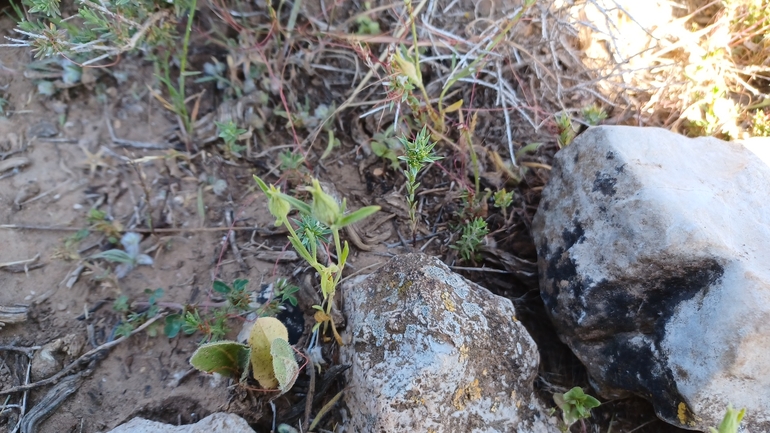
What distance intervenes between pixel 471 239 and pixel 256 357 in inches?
37.5

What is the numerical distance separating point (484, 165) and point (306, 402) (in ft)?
4.29

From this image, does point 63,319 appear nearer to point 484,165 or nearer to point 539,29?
point 484,165

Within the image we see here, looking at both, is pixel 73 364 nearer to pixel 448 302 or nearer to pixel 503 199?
pixel 448 302

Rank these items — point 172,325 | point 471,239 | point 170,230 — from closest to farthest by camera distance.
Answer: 1. point 172,325
2. point 471,239
3. point 170,230

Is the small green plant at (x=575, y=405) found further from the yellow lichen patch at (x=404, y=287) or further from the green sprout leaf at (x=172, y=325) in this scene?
the green sprout leaf at (x=172, y=325)

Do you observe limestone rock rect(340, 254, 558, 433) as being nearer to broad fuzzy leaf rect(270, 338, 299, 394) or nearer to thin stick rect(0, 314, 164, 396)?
broad fuzzy leaf rect(270, 338, 299, 394)

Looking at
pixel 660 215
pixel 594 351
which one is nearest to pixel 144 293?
pixel 594 351

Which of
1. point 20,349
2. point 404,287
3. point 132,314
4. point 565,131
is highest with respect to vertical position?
point 565,131

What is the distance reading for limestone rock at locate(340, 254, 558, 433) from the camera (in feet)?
5.41

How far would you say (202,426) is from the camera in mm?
1677

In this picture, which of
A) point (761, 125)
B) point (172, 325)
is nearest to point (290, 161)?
point (172, 325)

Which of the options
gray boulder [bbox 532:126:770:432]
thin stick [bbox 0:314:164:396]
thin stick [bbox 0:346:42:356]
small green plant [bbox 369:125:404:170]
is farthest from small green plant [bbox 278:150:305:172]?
thin stick [bbox 0:346:42:356]

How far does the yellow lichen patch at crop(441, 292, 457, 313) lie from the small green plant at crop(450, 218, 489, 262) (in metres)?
0.43

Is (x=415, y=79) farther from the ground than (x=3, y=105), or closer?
farther from the ground
